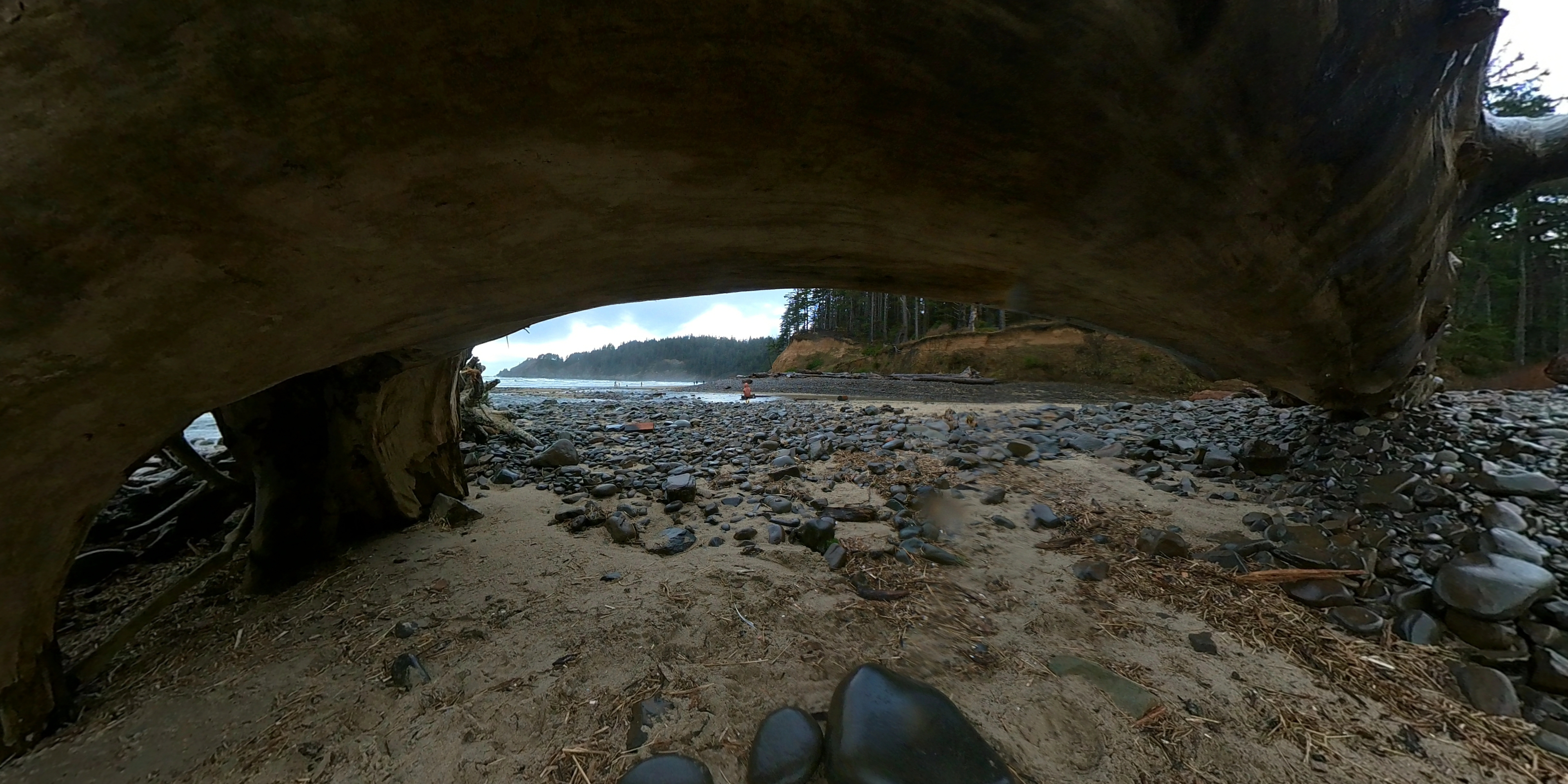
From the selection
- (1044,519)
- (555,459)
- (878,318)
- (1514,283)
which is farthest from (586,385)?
(1514,283)

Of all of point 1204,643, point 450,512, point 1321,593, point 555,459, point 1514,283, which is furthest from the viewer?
point 1514,283

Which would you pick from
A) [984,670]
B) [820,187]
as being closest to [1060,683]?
[984,670]

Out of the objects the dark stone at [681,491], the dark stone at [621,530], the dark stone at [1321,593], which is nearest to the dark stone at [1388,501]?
the dark stone at [1321,593]

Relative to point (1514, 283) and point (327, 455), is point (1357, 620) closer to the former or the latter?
point (327, 455)

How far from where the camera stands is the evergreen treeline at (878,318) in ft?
92.0

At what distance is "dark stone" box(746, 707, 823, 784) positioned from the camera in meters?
1.44

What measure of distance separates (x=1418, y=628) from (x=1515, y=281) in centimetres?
3307

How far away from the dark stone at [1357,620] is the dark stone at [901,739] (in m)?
1.94

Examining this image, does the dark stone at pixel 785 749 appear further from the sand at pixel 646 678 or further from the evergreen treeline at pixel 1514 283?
the evergreen treeline at pixel 1514 283

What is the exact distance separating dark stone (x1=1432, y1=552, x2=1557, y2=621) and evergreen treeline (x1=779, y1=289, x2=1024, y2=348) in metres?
20.4

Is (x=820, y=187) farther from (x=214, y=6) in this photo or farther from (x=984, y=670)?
(x=984, y=670)

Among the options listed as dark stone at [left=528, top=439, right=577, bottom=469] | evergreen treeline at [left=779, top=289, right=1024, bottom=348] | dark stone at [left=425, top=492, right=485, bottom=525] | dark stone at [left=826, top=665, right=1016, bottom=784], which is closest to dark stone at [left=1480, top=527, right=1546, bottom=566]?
dark stone at [left=826, top=665, right=1016, bottom=784]

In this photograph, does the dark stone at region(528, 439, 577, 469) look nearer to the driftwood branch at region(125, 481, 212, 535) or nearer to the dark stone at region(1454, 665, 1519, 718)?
the driftwood branch at region(125, 481, 212, 535)

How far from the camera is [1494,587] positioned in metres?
2.14
